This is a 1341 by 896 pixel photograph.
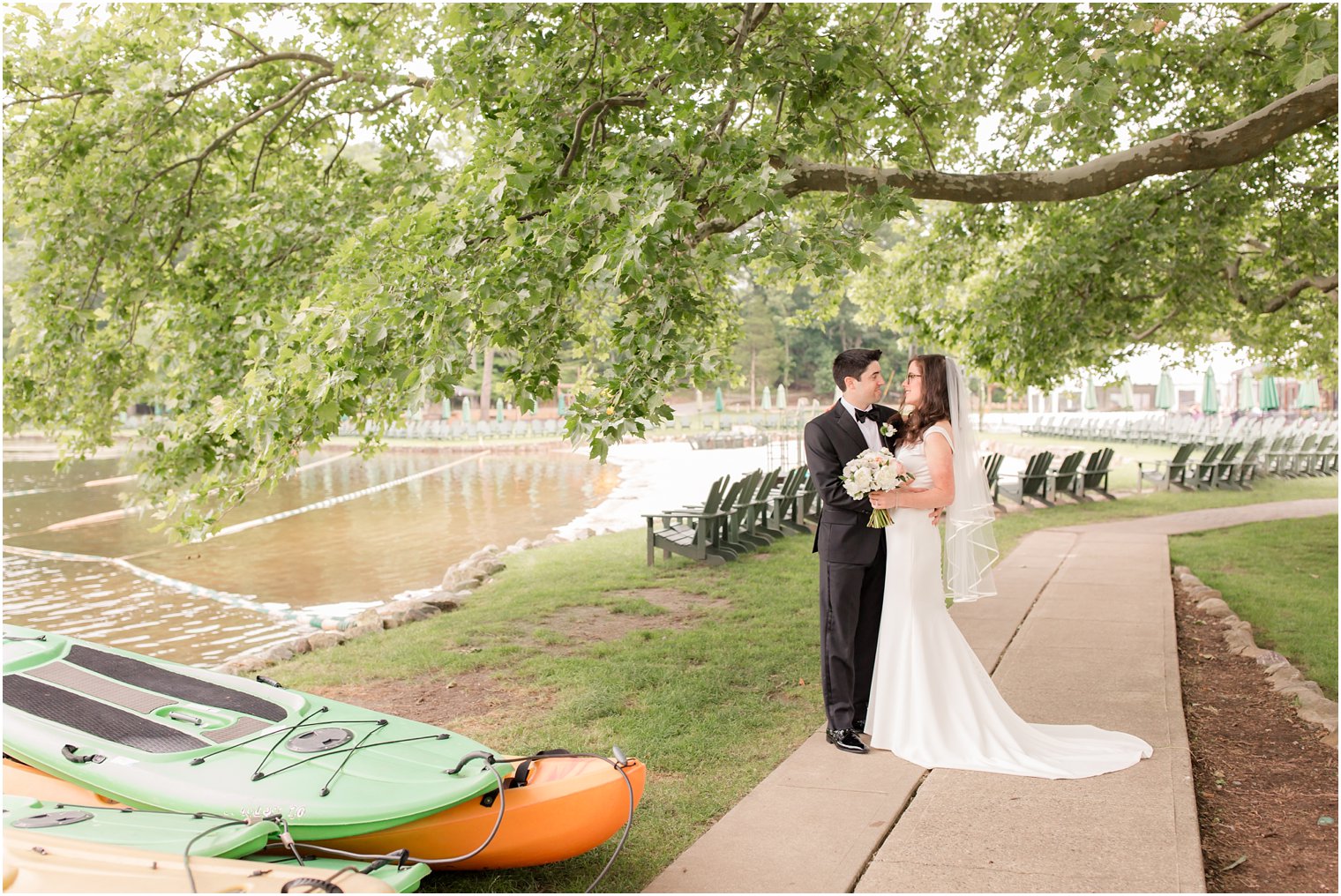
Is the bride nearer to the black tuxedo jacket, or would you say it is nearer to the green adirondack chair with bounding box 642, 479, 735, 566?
the black tuxedo jacket

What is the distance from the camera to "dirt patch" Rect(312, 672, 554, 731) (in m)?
6.71

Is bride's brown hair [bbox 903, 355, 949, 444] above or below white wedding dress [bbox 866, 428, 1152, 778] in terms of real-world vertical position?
above

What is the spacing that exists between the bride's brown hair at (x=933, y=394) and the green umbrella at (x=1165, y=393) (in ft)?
114

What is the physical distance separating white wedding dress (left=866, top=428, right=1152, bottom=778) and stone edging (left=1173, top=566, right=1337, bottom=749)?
1486mm

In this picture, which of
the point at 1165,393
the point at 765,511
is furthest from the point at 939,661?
the point at 1165,393

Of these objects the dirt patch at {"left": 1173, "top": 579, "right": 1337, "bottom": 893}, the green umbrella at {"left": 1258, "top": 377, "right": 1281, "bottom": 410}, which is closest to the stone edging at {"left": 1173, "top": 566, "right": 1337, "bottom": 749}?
the dirt patch at {"left": 1173, "top": 579, "right": 1337, "bottom": 893}

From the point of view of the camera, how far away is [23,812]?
3756 mm

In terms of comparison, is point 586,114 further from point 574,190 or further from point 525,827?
point 525,827

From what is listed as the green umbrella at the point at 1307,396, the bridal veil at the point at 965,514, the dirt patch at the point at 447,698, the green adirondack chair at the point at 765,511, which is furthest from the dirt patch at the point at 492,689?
the green umbrella at the point at 1307,396

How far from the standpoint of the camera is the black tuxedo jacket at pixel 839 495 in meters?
5.59

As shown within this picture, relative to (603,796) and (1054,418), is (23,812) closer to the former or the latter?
(603,796)

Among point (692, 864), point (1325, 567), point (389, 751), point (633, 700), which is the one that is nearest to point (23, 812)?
point (389, 751)

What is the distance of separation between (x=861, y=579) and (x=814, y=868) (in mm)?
1972

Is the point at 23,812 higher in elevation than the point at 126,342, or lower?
lower
